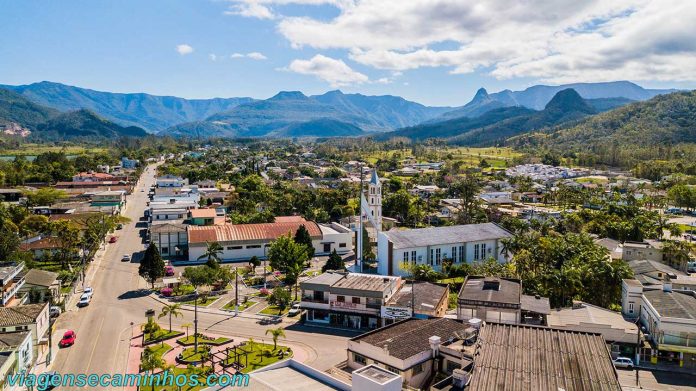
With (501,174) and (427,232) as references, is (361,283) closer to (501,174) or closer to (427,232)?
(427,232)

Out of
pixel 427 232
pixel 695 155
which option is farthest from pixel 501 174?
pixel 427 232

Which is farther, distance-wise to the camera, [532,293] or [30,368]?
[532,293]

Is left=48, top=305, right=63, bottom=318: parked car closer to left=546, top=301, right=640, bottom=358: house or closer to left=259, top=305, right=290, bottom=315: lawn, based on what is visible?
left=259, top=305, right=290, bottom=315: lawn

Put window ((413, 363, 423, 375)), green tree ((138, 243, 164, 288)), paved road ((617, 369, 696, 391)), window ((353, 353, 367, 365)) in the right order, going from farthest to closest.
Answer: green tree ((138, 243, 164, 288))
paved road ((617, 369, 696, 391))
window ((353, 353, 367, 365))
window ((413, 363, 423, 375))

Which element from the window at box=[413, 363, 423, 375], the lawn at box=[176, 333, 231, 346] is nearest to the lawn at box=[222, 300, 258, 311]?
the lawn at box=[176, 333, 231, 346]

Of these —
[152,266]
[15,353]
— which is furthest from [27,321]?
[152,266]

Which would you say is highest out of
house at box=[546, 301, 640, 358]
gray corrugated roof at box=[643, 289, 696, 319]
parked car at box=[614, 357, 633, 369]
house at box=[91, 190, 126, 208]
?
house at box=[91, 190, 126, 208]

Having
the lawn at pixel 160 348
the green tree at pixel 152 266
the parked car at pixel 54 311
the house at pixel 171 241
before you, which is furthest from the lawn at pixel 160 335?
the house at pixel 171 241
